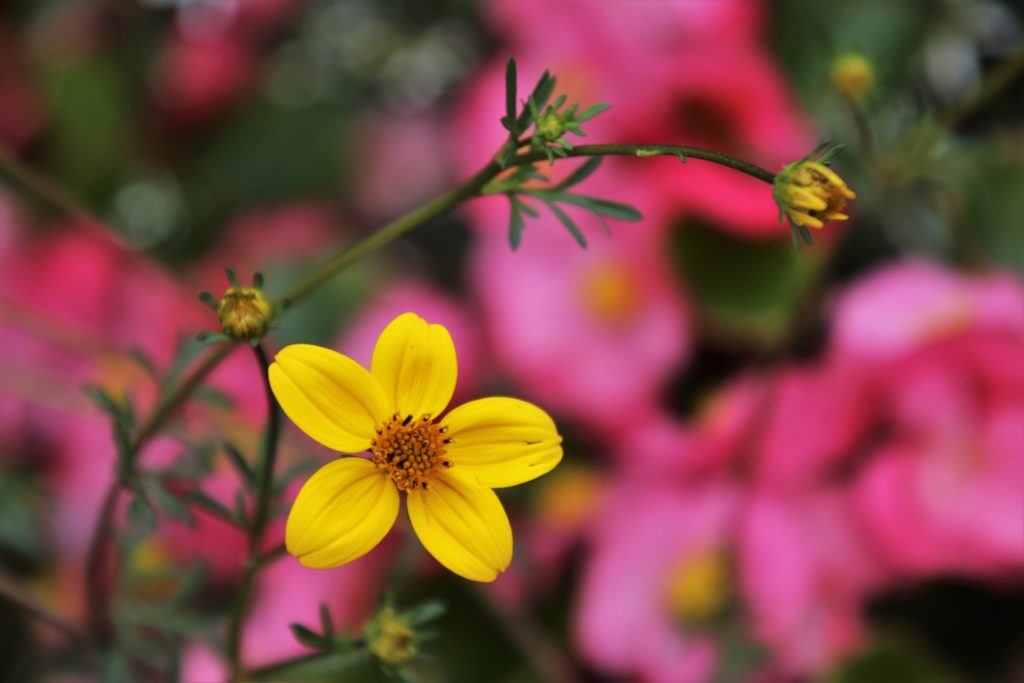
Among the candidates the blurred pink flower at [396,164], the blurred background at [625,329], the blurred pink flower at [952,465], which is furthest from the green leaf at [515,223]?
the blurred pink flower at [396,164]

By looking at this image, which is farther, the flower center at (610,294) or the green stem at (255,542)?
the flower center at (610,294)

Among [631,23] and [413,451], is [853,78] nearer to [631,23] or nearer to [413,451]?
[413,451]

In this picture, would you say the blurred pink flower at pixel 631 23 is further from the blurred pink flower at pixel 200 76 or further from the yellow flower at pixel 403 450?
the yellow flower at pixel 403 450

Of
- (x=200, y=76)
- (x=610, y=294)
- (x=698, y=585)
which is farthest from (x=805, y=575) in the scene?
(x=200, y=76)

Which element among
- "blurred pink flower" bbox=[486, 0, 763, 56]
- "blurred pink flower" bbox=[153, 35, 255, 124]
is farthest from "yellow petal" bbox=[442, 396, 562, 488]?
"blurred pink flower" bbox=[153, 35, 255, 124]

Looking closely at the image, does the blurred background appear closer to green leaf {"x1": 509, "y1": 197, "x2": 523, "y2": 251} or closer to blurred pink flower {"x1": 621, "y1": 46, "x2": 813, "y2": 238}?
blurred pink flower {"x1": 621, "y1": 46, "x2": 813, "y2": 238}

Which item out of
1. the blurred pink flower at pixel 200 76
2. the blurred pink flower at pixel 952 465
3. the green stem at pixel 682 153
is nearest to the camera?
the green stem at pixel 682 153

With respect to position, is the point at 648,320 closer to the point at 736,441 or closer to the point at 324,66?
the point at 736,441
